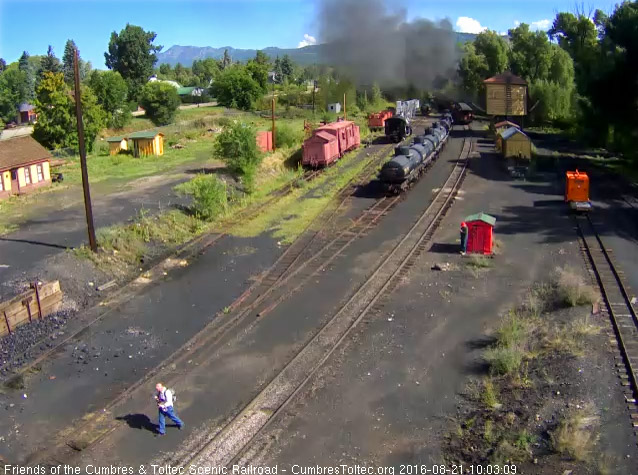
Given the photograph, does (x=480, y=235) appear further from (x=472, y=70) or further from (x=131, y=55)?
(x=131, y=55)

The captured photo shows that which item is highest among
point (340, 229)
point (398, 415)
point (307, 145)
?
point (307, 145)

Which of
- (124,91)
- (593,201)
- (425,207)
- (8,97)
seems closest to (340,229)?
(425,207)

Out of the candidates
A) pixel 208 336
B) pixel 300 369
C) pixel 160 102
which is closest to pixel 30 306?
pixel 208 336

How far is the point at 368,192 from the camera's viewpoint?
103ft

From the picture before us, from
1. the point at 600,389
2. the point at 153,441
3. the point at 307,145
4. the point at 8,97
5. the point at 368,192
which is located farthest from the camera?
the point at 8,97

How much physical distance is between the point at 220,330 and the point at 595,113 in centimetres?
3307

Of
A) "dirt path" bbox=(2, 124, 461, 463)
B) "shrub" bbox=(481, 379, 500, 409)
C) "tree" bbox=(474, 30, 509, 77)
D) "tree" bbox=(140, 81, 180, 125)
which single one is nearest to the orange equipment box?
"dirt path" bbox=(2, 124, 461, 463)

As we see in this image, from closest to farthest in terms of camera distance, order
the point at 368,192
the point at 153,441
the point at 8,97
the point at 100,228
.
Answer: the point at 153,441 < the point at 100,228 < the point at 368,192 < the point at 8,97

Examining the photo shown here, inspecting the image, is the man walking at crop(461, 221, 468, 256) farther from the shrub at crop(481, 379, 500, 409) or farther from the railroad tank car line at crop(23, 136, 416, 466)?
the shrub at crop(481, 379, 500, 409)

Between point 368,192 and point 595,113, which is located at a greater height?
point 595,113

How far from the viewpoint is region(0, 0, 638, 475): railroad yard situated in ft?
35.7

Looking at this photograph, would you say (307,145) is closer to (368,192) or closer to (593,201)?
(368,192)

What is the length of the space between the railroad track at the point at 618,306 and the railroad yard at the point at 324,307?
79mm

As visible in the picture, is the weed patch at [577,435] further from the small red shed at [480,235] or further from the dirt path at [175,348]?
the small red shed at [480,235]
